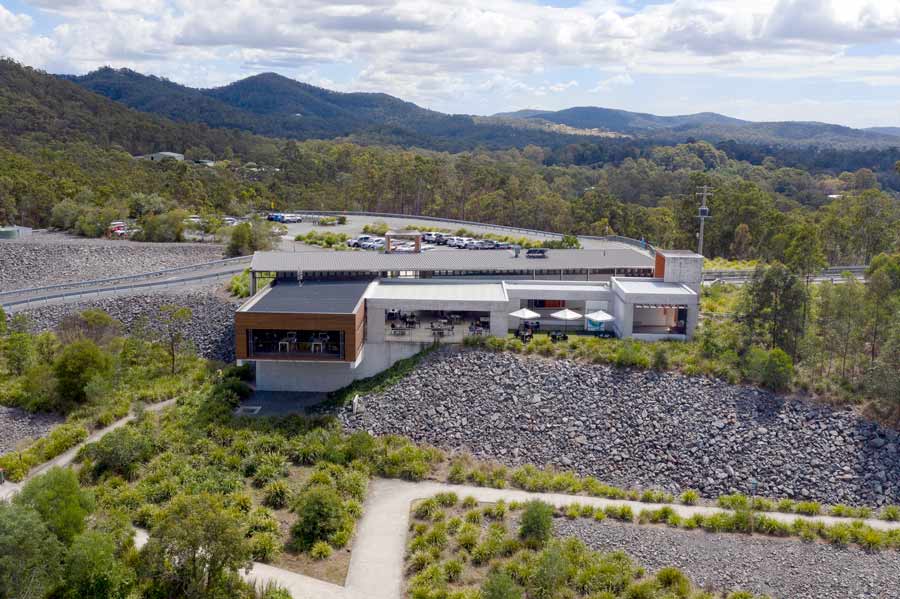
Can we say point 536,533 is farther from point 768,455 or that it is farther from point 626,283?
point 626,283

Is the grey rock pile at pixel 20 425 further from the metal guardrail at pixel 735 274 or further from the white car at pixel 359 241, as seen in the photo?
the metal guardrail at pixel 735 274

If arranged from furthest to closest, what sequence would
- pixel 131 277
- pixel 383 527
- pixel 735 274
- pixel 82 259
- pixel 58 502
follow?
pixel 82 259, pixel 735 274, pixel 131 277, pixel 383 527, pixel 58 502

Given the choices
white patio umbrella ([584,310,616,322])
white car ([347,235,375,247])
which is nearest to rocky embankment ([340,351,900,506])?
white patio umbrella ([584,310,616,322])

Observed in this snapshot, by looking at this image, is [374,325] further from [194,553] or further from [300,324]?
[194,553]

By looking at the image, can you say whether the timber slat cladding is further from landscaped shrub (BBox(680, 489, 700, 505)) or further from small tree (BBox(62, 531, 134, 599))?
landscaped shrub (BBox(680, 489, 700, 505))

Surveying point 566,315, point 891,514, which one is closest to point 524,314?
point 566,315
